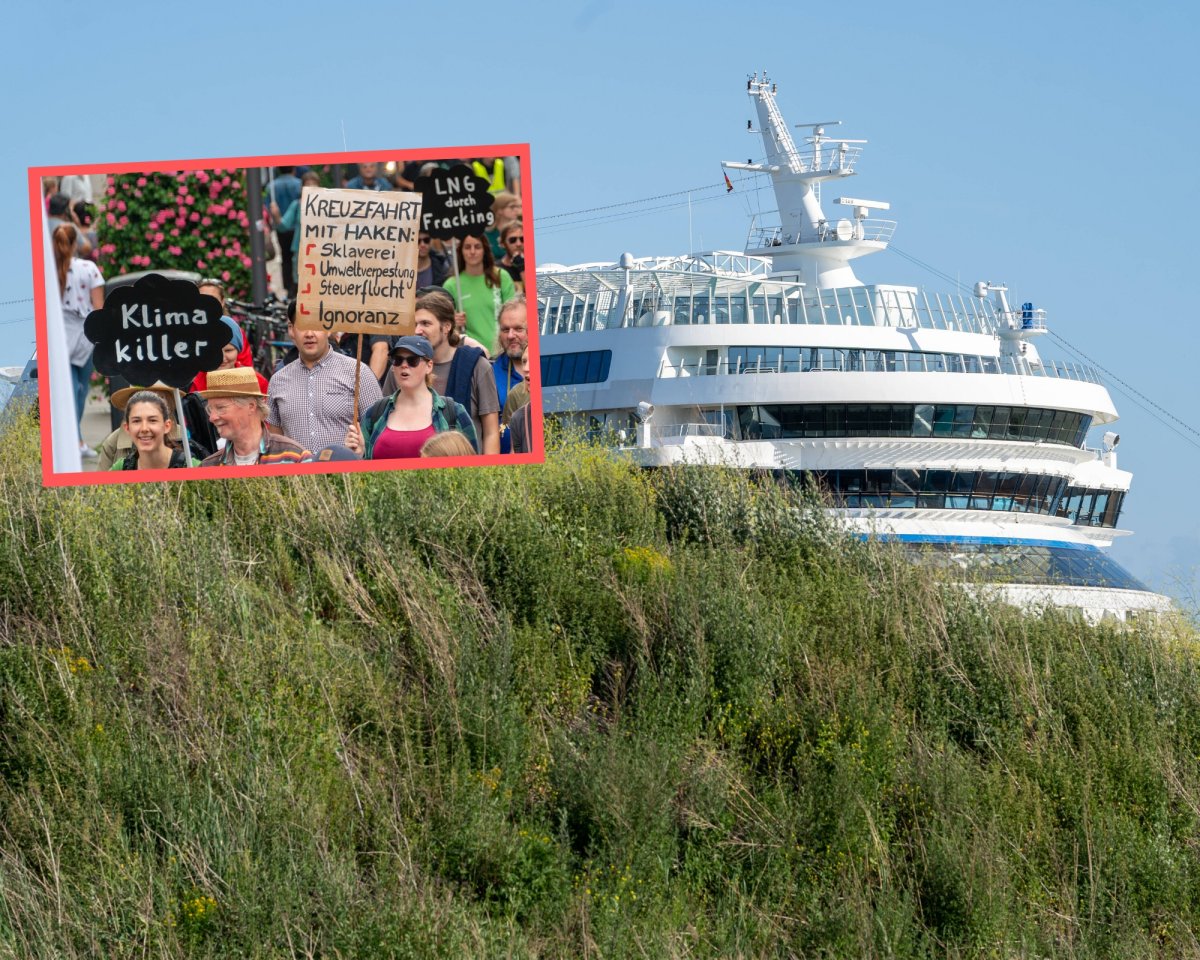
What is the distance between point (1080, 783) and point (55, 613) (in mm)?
12205

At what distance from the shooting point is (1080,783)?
19.4m

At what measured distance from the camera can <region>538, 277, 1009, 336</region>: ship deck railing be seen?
39531mm

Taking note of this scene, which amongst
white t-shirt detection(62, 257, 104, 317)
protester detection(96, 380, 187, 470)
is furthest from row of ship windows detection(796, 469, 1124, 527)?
white t-shirt detection(62, 257, 104, 317)

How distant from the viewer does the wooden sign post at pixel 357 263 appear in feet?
47.5

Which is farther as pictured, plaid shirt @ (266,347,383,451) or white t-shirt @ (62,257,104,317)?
plaid shirt @ (266,347,383,451)

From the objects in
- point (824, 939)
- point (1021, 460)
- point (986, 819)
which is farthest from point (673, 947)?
point (1021, 460)

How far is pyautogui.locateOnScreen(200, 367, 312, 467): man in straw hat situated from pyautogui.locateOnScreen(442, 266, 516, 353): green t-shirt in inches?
77.2

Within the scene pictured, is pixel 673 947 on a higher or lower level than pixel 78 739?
lower

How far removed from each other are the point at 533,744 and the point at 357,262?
615 cm

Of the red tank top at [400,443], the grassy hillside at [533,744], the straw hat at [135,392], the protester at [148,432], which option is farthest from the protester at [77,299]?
the grassy hillside at [533,744]

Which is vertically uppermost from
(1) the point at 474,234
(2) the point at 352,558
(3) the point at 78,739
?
(1) the point at 474,234

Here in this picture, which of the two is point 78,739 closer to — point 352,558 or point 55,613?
point 55,613

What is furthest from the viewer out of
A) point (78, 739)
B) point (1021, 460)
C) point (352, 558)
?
point (1021, 460)

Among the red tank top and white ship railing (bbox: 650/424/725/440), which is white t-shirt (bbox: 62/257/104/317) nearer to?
the red tank top
